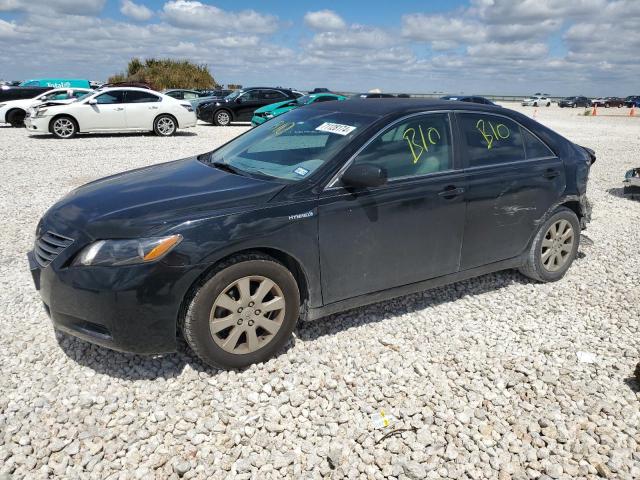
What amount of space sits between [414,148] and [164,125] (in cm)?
1468

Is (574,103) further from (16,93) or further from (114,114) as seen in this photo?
(16,93)

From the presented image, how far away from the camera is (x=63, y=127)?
51.4ft

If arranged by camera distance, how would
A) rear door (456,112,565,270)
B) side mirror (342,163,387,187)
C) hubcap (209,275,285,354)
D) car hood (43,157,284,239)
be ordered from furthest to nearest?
rear door (456,112,565,270) → side mirror (342,163,387,187) → hubcap (209,275,285,354) → car hood (43,157,284,239)

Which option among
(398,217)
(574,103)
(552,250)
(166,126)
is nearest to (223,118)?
(166,126)

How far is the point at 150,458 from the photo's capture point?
8.68ft

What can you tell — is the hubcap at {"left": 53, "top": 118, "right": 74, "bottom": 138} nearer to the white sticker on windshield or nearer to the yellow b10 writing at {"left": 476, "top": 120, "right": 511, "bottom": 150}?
the white sticker on windshield

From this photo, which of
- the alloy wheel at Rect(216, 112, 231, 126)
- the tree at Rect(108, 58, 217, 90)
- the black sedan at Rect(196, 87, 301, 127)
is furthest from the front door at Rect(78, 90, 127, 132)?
the tree at Rect(108, 58, 217, 90)

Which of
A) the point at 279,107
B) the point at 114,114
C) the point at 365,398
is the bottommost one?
the point at 365,398

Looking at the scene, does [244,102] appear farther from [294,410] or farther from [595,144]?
[294,410]

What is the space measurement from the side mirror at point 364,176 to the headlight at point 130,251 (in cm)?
116

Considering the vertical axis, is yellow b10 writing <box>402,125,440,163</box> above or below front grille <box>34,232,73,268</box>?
above

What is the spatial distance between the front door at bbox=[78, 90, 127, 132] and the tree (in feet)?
120

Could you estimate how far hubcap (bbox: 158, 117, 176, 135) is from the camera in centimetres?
1694

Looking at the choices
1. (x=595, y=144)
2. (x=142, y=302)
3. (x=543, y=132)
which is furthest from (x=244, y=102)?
(x=142, y=302)
